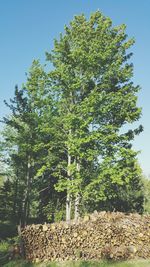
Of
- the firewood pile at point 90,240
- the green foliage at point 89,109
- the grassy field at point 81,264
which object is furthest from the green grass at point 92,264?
the green foliage at point 89,109

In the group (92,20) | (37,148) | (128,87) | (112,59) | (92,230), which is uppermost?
(92,20)

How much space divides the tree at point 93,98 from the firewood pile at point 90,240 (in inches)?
A: 219

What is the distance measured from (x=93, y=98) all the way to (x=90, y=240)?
964 centimetres

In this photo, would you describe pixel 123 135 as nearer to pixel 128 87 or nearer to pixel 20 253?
pixel 128 87

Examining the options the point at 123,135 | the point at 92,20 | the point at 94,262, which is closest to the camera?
the point at 94,262

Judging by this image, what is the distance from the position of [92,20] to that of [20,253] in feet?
55.9

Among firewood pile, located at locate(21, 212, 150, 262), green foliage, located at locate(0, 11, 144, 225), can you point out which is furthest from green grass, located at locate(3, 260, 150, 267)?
green foliage, located at locate(0, 11, 144, 225)

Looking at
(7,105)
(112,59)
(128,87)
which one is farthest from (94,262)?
(7,105)

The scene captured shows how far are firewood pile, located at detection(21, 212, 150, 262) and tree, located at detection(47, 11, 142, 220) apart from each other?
556cm

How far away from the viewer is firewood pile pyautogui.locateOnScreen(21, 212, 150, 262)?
1284 centimetres

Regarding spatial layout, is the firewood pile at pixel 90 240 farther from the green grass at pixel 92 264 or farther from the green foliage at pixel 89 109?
the green foliage at pixel 89 109

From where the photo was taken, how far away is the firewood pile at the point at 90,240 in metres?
12.8

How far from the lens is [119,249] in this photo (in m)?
12.7

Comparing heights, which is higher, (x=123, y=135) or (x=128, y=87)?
(x=128, y=87)
